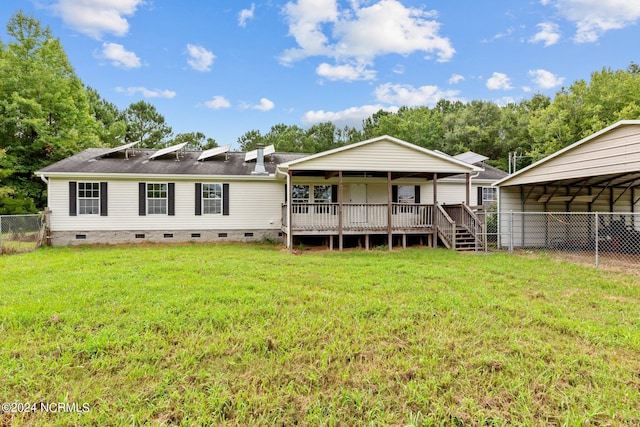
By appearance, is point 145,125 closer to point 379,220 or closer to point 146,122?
point 146,122

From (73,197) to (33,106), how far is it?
10.4 metres

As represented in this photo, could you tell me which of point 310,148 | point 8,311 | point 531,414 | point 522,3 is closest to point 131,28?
point 8,311

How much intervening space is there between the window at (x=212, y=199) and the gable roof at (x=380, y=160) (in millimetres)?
3466

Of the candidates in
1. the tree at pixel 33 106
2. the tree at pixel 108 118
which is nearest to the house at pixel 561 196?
the tree at pixel 33 106

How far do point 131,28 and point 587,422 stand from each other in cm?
1927

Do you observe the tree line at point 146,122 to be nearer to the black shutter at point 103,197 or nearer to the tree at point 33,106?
the tree at point 33,106

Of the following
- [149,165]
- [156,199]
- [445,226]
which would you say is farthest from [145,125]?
[445,226]

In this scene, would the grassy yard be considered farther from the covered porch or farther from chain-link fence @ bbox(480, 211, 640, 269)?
chain-link fence @ bbox(480, 211, 640, 269)

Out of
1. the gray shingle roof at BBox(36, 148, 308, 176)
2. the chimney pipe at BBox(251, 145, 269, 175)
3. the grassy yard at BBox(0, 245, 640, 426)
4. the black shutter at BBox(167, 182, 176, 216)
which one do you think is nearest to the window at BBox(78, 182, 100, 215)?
the gray shingle roof at BBox(36, 148, 308, 176)

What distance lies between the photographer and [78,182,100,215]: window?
1166cm

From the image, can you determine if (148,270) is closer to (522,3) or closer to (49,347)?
(49,347)

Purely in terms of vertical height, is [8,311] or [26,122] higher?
[26,122]

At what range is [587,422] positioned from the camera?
2.23 meters

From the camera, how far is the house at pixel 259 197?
35.3ft
